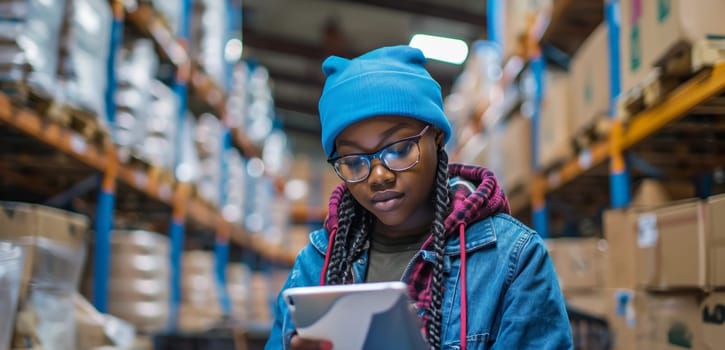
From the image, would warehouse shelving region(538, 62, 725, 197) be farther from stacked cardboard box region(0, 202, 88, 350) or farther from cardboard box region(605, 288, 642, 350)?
stacked cardboard box region(0, 202, 88, 350)

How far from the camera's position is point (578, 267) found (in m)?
5.09

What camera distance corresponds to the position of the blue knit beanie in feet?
5.69

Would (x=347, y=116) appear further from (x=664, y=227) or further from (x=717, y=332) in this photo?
(x=664, y=227)

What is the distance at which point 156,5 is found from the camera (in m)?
5.70

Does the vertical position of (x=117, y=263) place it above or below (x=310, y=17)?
below

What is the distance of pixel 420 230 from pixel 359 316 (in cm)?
51

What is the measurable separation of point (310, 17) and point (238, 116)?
4.99m

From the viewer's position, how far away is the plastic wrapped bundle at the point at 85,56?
3928 millimetres

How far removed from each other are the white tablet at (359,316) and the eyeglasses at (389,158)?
0.41 m

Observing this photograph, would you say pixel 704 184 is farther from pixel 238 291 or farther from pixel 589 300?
pixel 238 291

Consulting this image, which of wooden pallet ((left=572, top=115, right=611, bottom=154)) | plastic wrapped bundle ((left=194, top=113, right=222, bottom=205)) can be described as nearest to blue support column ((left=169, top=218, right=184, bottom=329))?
plastic wrapped bundle ((left=194, top=113, right=222, bottom=205))

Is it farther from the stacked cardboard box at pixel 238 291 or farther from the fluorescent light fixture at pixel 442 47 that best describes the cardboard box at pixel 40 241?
the fluorescent light fixture at pixel 442 47

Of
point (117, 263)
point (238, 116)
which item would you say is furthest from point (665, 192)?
point (238, 116)

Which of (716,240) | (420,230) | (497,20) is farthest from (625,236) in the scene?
(497,20)
